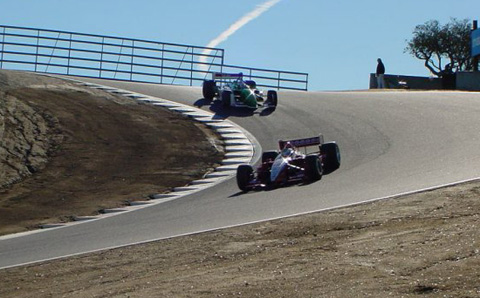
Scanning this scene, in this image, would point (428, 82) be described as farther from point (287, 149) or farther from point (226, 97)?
point (287, 149)

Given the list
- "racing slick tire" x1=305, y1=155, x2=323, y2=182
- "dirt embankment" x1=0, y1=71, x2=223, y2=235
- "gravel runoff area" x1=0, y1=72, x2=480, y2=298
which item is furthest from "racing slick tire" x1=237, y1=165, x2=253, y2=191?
"gravel runoff area" x1=0, y1=72, x2=480, y2=298

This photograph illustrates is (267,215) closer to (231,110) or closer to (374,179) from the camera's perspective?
(374,179)

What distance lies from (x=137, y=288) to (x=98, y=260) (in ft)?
7.92

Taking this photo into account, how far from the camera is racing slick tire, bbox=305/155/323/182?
1861 centimetres

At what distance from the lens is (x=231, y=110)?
101 feet

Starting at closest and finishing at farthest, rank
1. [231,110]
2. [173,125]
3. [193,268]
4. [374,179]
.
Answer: [193,268] → [374,179] → [173,125] → [231,110]

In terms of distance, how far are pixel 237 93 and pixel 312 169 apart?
12.9m

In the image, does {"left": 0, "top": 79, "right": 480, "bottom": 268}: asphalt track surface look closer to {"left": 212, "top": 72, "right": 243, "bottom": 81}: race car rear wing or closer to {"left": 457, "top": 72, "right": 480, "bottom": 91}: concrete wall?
{"left": 212, "top": 72, "right": 243, "bottom": 81}: race car rear wing

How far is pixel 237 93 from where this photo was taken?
102ft

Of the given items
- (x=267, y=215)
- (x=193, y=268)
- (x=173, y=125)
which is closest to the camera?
(x=193, y=268)

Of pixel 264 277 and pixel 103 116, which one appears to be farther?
pixel 103 116

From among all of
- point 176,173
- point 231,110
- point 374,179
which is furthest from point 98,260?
point 231,110

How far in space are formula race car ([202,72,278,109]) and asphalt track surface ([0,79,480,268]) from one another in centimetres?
39

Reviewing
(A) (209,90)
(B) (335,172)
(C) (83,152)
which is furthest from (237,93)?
(B) (335,172)
